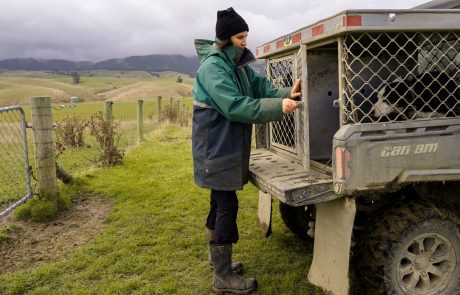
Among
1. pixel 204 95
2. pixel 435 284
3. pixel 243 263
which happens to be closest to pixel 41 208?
pixel 243 263

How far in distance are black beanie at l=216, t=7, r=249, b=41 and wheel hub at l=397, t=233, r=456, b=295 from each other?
76.4 inches

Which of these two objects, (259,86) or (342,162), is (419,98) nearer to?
(342,162)

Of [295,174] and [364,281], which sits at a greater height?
[295,174]

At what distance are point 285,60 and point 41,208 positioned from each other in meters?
3.49

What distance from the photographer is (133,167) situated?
316 inches

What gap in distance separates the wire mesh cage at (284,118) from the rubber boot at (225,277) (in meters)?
1.04

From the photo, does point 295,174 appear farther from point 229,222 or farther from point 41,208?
point 41,208

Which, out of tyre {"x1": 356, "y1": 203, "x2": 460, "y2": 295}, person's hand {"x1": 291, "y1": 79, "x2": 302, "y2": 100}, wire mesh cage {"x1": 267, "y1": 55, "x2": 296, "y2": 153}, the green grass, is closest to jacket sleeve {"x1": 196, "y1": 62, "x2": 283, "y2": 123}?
person's hand {"x1": 291, "y1": 79, "x2": 302, "y2": 100}

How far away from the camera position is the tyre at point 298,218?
430 cm

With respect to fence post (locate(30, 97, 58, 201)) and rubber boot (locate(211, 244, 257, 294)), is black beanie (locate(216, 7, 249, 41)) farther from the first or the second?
fence post (locate(30, 97, 58, 201))

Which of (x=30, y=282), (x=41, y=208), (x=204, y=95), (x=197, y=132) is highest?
(x=204, y=95)

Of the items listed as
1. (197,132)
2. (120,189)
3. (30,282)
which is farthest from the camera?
(120,189)

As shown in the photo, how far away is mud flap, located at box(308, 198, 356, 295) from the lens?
2.74m

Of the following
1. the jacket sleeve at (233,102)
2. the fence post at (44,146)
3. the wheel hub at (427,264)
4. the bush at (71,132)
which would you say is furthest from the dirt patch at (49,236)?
the bush at (71,132)
